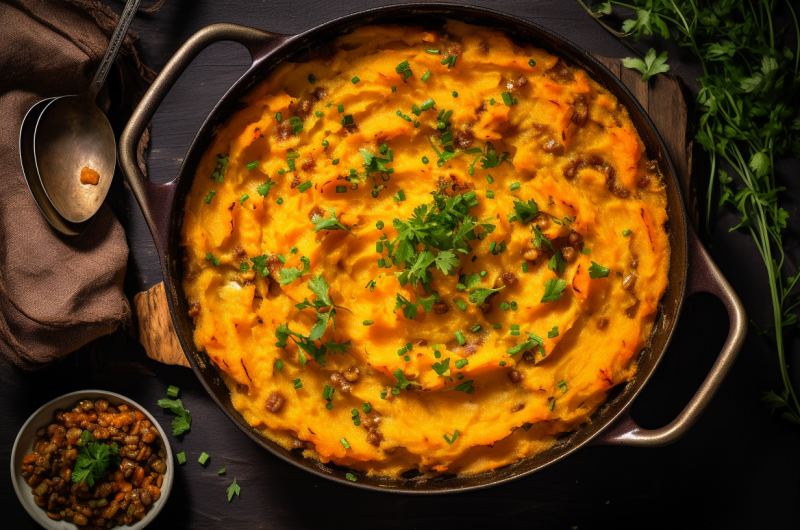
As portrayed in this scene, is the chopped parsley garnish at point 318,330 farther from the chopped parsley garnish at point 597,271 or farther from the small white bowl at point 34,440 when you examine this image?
the chopped parsley garnish at point 597,271

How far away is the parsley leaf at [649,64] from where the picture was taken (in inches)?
145

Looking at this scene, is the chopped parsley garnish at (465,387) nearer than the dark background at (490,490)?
Yes

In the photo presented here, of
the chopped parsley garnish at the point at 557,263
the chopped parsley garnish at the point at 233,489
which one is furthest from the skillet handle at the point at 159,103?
the chopped parsley garnish at the point at 557,263

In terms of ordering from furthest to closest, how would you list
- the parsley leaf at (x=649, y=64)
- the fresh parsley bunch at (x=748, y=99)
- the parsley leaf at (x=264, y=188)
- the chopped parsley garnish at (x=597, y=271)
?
1. the fresh parsley bunch at (x=748, y=99)
2. the parsley leaf at (x=649, y=64)
3. the parsley leaf at (x=264, y=188)
4. the chopped parsley garnish at (x=597, y=271)

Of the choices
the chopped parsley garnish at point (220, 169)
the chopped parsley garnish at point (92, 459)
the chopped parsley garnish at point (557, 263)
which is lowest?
the chopped parsley garnish at point (92, 459)

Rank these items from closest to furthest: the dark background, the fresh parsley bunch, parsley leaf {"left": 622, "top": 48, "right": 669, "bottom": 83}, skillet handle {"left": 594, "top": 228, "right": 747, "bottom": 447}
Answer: skillet handle {"left": 594, "top": 228, "right": 747, "bottom": 447}, parsley leaf {"left": 622, "top": 48, "right": 669, "bottom": 83}, the fresh parsley bunch, the dark background

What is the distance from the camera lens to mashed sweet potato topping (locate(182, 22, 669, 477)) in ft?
11.0

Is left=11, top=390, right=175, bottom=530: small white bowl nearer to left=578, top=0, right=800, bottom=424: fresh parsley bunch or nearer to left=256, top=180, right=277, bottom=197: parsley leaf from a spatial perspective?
left=256, top=180, right=277, bottom=197: parsley leaf

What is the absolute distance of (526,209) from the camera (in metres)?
3.28

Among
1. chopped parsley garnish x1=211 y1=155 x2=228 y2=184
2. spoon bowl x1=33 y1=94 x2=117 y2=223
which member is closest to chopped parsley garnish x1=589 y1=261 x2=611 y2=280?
chopped parsley garnish x1=211 y1=155 x2=228 y2=184

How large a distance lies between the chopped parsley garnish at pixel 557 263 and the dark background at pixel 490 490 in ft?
4.33

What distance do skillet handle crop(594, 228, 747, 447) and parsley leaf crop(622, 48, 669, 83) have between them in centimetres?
117

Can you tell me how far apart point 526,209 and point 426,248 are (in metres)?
0.62

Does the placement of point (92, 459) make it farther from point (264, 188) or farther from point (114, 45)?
point (114, 45)
